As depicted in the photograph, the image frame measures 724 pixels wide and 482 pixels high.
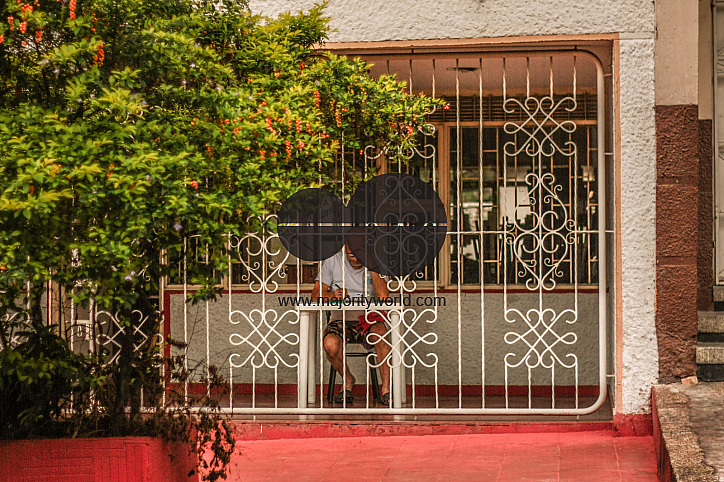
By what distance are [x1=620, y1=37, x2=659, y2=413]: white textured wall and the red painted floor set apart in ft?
1.78

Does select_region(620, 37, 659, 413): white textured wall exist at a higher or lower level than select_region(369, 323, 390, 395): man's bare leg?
higher

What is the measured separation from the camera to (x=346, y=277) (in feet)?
23.6

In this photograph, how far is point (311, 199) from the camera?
204 inches

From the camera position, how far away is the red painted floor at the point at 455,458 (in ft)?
18.9

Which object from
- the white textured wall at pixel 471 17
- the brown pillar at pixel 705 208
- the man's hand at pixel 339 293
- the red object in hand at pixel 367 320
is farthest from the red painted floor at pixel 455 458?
the white textured wall at pixel 471 17

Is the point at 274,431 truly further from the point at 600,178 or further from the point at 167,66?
the point at 167,66

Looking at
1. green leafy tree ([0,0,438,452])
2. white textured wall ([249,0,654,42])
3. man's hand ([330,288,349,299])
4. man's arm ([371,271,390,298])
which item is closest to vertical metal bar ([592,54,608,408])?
white textured wall ([249,0,654,42])

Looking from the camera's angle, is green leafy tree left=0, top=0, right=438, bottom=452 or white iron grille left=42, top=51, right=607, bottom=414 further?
white iron grille left=42, top=51, right=607, bottom=414

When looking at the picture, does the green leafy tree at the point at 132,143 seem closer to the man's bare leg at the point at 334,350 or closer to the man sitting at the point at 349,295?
the man sitting at the point at 349,295

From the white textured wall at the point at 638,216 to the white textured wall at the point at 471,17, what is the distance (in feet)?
0.79

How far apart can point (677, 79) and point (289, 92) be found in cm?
320

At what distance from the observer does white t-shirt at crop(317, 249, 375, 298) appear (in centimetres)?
717

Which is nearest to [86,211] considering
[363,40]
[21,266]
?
[21,266]

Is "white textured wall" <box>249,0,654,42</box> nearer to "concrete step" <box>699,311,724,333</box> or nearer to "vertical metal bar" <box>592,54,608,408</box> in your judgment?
"vertical metal bar" <box>592,54,608,408</box>
